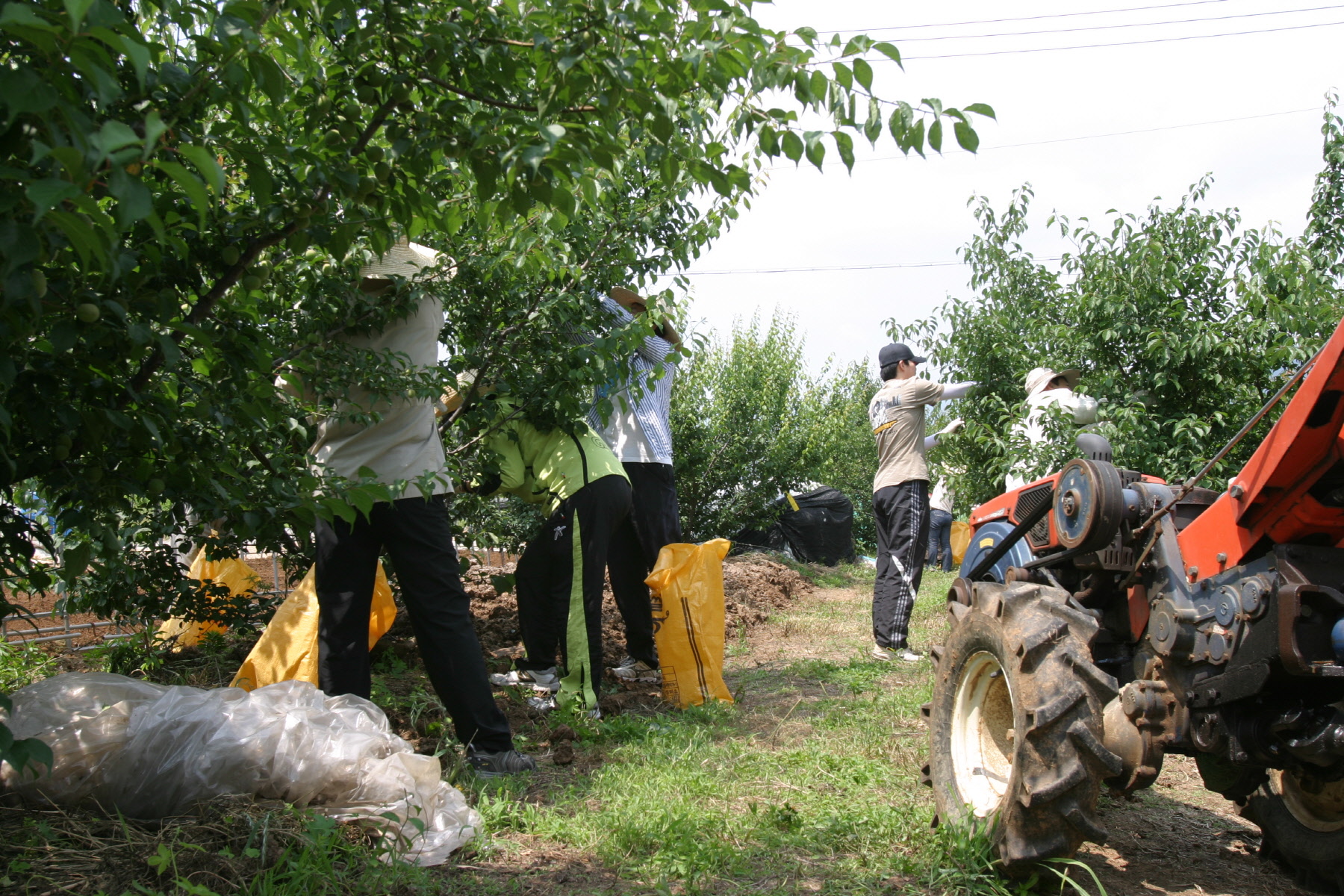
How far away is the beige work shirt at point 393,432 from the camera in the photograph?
10.9 feet

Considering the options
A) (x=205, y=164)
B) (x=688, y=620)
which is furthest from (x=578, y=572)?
(x=205, y=164)

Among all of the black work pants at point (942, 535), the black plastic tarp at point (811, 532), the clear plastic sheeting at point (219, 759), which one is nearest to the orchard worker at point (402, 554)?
the clear plastic sheeting at point (219, 759)

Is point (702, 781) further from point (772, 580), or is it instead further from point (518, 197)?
point (772, 580)

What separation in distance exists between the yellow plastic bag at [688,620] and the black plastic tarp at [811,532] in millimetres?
9318

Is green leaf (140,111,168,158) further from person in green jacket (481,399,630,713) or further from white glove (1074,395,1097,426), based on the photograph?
white glove (1074,395,1097,426)

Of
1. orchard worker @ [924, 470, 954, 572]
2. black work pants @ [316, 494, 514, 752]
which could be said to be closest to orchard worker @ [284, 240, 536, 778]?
black work pants @ [316, 494, 514, 752]

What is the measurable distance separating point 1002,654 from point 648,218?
310 cm

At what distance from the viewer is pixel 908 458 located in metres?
6.21

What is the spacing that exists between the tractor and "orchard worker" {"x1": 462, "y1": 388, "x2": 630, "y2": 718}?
5.50 feet

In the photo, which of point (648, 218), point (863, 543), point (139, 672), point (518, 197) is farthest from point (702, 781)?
point (863, 543)

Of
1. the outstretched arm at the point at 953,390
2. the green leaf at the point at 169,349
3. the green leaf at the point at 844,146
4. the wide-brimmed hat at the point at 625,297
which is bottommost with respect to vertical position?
the green leaf at the point at 169,349

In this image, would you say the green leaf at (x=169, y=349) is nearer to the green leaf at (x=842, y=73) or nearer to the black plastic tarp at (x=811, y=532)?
the green leaf at (x=842, y=73)

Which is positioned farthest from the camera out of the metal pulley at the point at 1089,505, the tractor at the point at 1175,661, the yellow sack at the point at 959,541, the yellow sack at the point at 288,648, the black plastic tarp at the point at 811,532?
the black plastic tarp at the point at 811,532

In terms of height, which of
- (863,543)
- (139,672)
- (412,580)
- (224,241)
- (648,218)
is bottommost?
(863,543)
